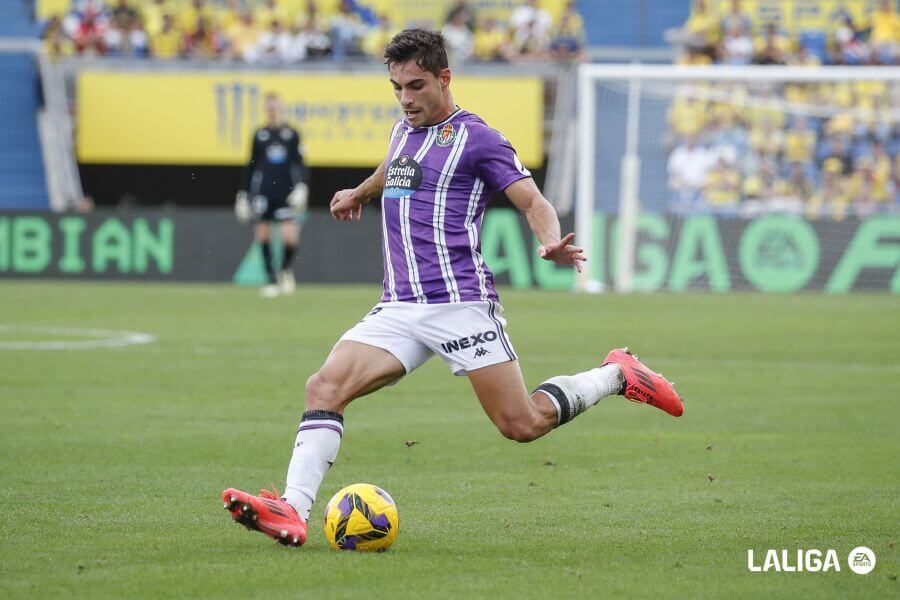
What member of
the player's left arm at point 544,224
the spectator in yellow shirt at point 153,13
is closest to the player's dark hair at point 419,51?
the player's left arm at point 544,224

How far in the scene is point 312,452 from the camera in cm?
614

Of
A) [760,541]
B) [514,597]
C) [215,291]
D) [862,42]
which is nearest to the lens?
[514,597]

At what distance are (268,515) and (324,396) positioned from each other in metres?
0.64

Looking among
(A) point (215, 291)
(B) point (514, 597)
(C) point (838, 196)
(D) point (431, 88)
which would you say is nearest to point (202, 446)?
(D) point (431, 88)

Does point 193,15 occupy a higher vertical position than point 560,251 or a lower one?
lower

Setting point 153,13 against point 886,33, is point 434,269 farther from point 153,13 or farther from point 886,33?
point 153,13

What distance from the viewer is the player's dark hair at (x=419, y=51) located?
6289 millimetres

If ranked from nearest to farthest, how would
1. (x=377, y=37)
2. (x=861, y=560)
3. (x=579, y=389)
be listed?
(x=861, y=560)
(x=579, y=389)
(x=377, y=37)

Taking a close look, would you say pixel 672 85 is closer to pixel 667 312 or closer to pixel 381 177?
pixel 667 312

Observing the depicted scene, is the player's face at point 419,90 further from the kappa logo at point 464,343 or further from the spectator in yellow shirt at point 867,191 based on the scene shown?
the spectator in yellow shirt at point 867,191

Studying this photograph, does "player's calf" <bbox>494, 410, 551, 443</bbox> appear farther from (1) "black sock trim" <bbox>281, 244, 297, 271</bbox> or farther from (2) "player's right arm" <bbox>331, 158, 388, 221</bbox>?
(1) "black sock trim" <bbox>281, 244, 297, 271</bbox>

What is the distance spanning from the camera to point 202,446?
8.88m

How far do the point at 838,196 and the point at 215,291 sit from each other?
397 inches

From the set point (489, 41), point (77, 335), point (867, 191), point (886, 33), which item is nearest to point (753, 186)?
point (867, 191)
